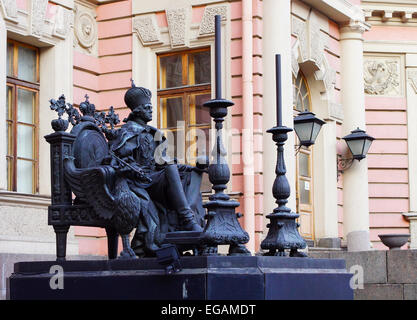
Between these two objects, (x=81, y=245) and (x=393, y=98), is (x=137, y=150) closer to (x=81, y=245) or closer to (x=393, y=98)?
(x=81, y=245)

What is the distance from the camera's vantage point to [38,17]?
13555 millimetres

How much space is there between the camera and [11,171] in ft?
43.1

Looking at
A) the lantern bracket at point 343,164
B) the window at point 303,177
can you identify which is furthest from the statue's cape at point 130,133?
the lantern bracket at point 343,164

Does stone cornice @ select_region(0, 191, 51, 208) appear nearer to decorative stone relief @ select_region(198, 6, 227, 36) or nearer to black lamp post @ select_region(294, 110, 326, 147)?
decorative stone relief @ select_region(198, 6, 227, 36)

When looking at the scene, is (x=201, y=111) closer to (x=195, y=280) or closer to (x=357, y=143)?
(x=357, y=143)

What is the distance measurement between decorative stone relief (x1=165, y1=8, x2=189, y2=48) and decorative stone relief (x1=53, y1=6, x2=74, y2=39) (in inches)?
62.3

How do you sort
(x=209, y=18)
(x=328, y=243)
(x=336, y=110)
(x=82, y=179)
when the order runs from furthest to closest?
(x=336, y=110)
(x=328, y=243)
(x=209, y=18)
(x=82, y=179)

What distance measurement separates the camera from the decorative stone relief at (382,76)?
19172 mm

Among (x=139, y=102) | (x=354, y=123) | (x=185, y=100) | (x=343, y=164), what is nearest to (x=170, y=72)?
(x=185, y=100)

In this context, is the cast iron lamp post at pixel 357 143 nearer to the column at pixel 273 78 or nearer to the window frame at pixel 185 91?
the column at pixel 273 78

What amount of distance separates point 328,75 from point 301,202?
2.45m

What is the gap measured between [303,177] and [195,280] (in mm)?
9936
